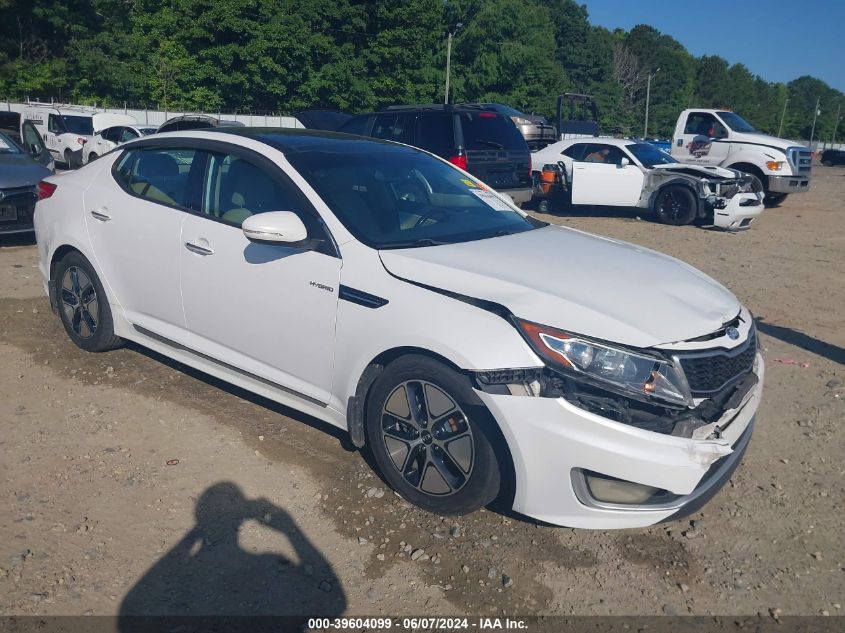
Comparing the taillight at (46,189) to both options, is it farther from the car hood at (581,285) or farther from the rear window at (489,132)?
the rear window at (489,132)

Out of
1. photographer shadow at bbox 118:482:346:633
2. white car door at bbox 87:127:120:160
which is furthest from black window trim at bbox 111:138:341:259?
white car door at bbox 87:127:120:160

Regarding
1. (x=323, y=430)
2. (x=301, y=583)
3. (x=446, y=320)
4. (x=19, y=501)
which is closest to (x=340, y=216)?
(x=446, y=320)

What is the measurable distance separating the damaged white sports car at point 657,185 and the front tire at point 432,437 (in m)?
10.6

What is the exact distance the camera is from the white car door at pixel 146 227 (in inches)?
175

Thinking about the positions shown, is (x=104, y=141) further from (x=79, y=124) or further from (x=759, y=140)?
(x=759, y=140)

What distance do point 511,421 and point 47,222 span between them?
3943mm

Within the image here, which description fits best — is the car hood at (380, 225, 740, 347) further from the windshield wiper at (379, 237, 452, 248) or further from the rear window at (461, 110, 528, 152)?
the rear window at (461, 110, 528, 152)

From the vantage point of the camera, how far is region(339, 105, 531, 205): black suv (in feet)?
36.5

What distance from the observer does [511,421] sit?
3.04 meters

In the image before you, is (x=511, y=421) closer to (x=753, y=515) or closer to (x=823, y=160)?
(x=753, y=515)

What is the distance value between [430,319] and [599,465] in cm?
92

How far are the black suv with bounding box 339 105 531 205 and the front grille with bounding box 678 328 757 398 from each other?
7.94 meters

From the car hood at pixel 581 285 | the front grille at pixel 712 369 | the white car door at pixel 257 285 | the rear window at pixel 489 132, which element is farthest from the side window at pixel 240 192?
the rear window at pixel 489 132

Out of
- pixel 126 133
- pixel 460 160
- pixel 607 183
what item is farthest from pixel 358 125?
pixel 126 133
